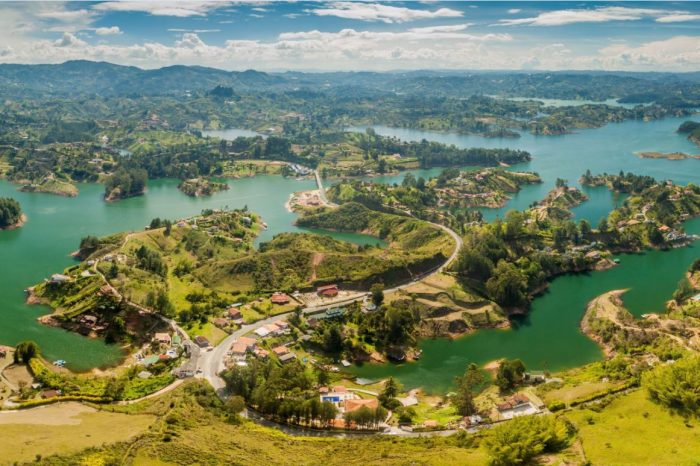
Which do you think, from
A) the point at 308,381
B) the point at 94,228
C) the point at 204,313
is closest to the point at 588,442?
the point at 308,381

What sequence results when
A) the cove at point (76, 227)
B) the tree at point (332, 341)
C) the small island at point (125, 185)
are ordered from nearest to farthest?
the tree at point (332, 341) → the cove at point (76, 227) → the small island at point (125, 185)

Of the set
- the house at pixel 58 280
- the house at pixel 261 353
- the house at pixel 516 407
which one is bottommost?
the house at pixel 516 407

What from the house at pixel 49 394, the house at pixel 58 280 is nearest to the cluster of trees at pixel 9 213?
the house at pixel 58 280

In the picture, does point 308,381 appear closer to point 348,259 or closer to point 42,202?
point 348,259

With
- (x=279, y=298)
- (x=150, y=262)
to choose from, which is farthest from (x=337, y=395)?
(x=150, y=262)

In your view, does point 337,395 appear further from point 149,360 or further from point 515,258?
point 515,258

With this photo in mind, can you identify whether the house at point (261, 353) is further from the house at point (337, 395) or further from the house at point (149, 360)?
the house at point (149, 360)

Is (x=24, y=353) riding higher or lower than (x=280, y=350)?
higher
